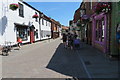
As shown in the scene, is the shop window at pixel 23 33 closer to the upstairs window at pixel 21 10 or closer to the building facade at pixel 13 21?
the building facade at pixel 13 21

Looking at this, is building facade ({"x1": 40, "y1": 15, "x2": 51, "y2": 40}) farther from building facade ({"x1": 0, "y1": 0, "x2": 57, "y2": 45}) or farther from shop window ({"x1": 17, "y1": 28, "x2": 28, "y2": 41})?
shop window ({"x1": 17, "y1": 28, "x2": 28, "y2": 41})

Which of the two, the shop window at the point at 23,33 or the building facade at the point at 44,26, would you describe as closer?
the shop window at the point at 23,33

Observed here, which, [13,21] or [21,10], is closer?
[13,21]

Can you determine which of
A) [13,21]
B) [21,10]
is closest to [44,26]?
[21,10]

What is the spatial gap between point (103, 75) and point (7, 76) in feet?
12.6

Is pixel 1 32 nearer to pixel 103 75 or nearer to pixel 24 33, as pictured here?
pixel 24 33

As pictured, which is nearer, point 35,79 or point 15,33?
point 35,79

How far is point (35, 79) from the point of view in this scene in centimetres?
523

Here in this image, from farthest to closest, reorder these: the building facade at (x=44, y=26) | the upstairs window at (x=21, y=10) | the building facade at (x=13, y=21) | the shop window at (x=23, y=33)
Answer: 1. the building facade at (x=44, y=26)
2. the upstairs window at (x=21, y=10)
3. the shop window at (x=23, y=33)
4. the building facade at (x=13, y=21)

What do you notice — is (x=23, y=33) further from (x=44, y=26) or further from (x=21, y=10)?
(x=44, y=26)

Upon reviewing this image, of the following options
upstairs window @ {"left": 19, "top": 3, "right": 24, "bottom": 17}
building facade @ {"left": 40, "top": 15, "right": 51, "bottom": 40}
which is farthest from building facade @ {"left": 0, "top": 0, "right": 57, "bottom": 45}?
building facade @ {"left": 40, "top": 15, "right": 51, "bottom": 40}

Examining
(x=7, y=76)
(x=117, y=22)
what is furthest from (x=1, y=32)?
(x=117, y=22)

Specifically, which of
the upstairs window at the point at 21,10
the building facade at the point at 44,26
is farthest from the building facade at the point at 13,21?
the building facade at the point at 44,26

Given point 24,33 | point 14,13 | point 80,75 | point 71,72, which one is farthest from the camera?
point 24,33
